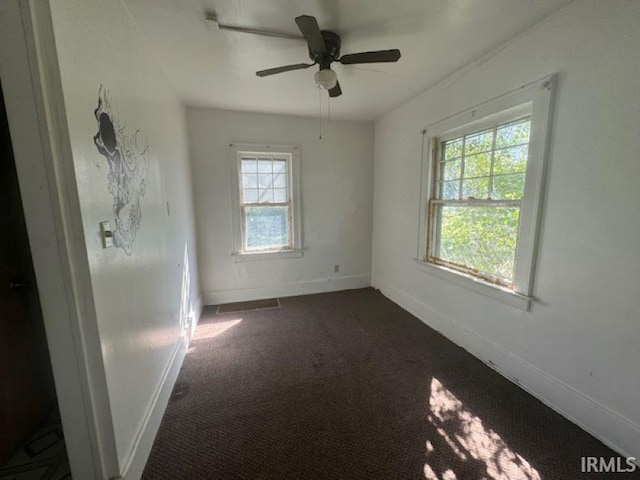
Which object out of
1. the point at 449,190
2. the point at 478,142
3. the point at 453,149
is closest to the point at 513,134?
the point at 478,142

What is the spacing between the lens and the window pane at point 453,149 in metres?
2.42

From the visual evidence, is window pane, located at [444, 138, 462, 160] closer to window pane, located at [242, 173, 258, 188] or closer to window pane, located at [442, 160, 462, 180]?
window pane, located at [442, 160, 462, 180]

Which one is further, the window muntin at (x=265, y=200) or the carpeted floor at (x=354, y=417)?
the window muntin at (x=265, y=200)

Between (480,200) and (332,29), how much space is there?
1.74 metres

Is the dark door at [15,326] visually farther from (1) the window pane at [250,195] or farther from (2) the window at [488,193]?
(2) the window at [488,193]

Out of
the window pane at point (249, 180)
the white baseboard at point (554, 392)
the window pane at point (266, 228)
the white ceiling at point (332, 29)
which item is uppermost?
the white ceiling at point (332, 29)

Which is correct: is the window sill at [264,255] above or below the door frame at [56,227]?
below

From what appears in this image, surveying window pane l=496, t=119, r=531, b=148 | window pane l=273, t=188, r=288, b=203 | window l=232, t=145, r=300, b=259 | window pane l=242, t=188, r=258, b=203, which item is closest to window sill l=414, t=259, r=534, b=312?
window pane l=496, t=119, r=531, b=148

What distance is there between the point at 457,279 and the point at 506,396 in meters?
0.94

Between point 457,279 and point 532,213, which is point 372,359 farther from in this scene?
point 532,213

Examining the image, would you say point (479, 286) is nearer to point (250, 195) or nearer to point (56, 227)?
point (56, 227)

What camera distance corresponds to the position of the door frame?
0.83 meters

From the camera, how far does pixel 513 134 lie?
75.1 inches

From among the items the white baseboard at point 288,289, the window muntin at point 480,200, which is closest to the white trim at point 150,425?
the white baseboard at point 288,289
